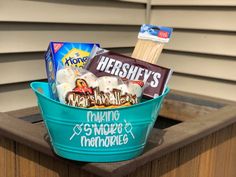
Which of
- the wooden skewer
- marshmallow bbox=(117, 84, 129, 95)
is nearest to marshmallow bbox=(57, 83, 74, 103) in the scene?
marshmallow bbox=(117, 84, 129, 95)

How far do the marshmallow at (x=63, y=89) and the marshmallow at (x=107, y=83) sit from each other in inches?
3.1

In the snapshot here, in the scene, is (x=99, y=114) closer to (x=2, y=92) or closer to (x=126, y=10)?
(x=2, y=92)

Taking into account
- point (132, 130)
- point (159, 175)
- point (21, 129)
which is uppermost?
point (132, 130)

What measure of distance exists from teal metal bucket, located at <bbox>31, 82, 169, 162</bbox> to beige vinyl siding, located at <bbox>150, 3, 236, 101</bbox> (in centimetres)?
119

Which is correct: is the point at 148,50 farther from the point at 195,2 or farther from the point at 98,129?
the point at 195,2

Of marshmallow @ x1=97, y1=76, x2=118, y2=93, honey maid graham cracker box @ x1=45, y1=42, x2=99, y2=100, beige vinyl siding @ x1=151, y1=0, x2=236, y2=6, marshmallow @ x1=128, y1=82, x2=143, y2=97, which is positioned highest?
beige vinyl siding @ x1=151, y1=0, x2=236, y2=6

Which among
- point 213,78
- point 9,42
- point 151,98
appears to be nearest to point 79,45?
point 151,98

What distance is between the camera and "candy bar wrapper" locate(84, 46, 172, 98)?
1113 millimetres

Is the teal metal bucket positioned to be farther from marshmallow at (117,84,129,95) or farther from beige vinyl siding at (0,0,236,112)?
beige vinyl siding at (0,0,236,112)

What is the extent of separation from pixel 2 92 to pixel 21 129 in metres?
0.41

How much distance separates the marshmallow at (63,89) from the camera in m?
1.03

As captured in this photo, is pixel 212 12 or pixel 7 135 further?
pixel 212 12

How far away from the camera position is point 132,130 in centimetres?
101

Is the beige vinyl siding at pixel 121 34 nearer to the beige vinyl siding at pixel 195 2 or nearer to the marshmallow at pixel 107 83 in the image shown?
the beige vinyl siding at pixel 195 2
